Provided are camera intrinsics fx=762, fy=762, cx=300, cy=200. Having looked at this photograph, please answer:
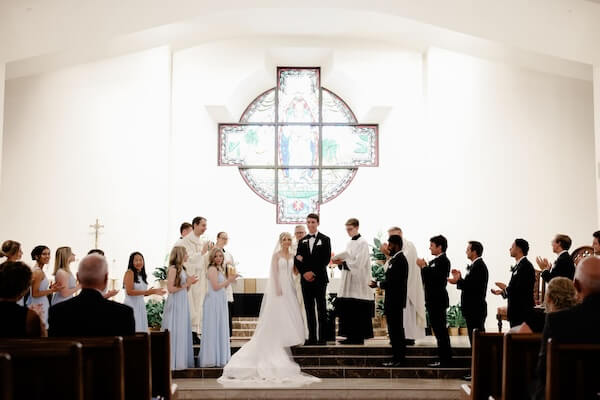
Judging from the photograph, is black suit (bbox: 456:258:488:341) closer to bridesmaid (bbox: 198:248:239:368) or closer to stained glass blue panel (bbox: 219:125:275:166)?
bridesmaid (bbox: 198:248:239:368)

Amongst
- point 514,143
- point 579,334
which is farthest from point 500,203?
point 579,334

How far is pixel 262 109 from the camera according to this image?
14.9 metres

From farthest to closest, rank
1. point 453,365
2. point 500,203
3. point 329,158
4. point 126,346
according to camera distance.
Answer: point 329,158, point 500,203, point 453,365, point 126,346

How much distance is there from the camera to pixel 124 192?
490 inches

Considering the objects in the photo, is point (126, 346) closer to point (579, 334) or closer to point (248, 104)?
point (579, 334)

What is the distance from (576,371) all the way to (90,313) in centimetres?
255

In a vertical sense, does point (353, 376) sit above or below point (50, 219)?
below

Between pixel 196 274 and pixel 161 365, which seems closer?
pixel 161 365

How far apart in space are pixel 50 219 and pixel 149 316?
2138mm

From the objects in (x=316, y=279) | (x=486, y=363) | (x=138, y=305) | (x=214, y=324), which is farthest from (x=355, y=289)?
(x=486, y=363)

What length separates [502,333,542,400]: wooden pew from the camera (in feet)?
14.4

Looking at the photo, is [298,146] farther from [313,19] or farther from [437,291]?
[437,291]

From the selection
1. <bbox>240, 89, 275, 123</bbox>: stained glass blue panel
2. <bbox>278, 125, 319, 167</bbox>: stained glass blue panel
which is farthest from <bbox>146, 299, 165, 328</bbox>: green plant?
<bbox>240, 89, 275, 123</bbox>: stained glass blue panel

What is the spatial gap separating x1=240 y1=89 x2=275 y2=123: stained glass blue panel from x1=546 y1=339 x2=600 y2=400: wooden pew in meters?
11.7
